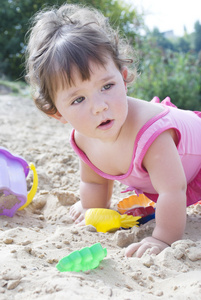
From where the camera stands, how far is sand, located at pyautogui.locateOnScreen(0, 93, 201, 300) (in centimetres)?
117

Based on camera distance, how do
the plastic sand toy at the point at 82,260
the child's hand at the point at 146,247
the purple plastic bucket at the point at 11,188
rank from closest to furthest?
the plastic sand toy at the point at 82,260 < the child's hand at the point at 146,247 < the purple plastic bucket at the point at 11,188

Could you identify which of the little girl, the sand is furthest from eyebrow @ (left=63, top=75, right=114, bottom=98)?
the sand

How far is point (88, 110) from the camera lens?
168 centimetres

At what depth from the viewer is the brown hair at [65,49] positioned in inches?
65.3

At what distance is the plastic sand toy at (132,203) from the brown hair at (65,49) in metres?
0.71

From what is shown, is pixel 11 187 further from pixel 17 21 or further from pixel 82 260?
pixel 17 21

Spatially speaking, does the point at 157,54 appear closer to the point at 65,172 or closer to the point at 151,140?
the point at 65,172

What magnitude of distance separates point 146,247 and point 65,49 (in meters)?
0.90

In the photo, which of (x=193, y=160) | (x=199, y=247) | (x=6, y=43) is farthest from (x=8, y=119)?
(x=6, y=43)

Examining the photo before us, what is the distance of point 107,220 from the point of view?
195cm

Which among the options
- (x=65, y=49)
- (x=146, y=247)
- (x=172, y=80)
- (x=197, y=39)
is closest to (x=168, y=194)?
(x=146, y=247)

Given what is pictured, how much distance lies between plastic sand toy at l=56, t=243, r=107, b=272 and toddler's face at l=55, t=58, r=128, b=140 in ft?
1.85

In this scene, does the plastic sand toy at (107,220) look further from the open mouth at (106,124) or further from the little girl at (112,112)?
the open mouth at (106,124)

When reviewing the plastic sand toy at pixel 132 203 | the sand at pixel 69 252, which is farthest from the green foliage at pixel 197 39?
the plastic sand toy at pixel 132 203
